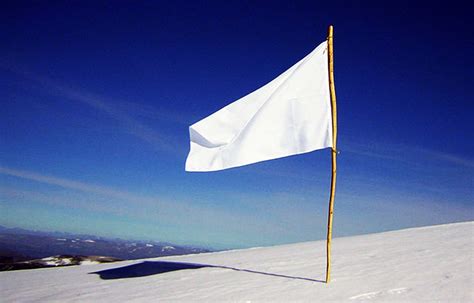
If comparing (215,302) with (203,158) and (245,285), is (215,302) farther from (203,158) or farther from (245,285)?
(203,158)

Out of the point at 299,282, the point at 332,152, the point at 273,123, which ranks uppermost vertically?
the point at 273,123

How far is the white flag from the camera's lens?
511cm

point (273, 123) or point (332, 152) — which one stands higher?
point (273, 123)

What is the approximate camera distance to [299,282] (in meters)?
5.52

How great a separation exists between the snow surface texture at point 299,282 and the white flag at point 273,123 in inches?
72.7

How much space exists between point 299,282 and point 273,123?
7.92 feet

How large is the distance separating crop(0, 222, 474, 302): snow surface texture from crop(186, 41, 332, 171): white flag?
1.85 meters

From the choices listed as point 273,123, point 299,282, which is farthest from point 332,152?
point 299,282

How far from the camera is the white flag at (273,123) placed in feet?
16.8

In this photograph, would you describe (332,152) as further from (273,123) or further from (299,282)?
(299,282)

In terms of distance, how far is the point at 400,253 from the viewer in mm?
7695

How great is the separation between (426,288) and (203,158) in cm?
340

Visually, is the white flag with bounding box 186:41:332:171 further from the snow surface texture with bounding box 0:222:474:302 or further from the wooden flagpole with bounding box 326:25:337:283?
the snow surface texture with bounding box 0:222:474:302

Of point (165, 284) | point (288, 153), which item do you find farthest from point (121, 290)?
point (288, 153)
